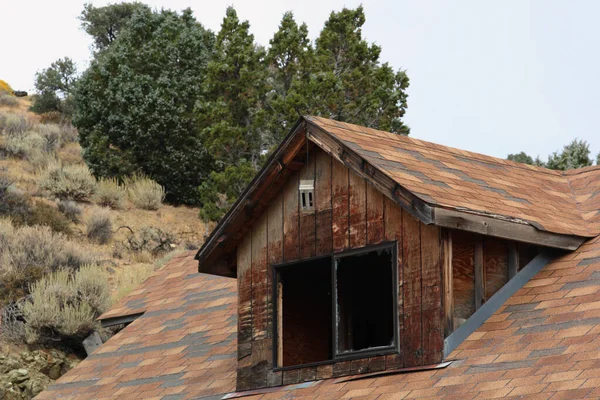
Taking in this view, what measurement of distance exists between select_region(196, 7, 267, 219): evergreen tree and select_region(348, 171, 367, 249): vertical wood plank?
65.1 feet

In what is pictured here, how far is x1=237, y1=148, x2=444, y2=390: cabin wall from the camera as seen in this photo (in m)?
9.45

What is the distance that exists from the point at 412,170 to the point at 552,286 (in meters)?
1.73

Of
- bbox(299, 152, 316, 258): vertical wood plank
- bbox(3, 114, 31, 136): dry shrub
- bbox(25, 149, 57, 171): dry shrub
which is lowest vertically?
bbox(299, 152, 316, 258): vertical wood plank

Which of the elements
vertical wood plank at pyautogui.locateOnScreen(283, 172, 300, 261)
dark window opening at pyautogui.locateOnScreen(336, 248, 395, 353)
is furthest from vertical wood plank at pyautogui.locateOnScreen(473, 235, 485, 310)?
dark window opening at pyautogui.locateOnScreen(336, 248, 395, 353)

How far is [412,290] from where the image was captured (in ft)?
31.5

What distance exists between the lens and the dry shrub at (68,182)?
34.3 metres

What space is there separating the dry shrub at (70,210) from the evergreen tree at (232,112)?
4.07 m

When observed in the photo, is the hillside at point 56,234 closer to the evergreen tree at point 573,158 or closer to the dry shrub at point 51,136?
the dry shrub at point 51,136

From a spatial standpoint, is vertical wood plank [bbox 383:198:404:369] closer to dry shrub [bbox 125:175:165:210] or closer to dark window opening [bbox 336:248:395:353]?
dark window opening [bbox 336:248:395:353]

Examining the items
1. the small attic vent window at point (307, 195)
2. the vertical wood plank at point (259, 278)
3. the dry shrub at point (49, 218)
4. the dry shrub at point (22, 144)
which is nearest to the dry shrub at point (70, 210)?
the dry shrub at point (49, 218)

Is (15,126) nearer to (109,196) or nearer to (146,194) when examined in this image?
(109,196)

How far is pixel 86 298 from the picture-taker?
2083 centimetres

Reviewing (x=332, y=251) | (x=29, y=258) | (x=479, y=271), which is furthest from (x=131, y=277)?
(x=479, y=271)

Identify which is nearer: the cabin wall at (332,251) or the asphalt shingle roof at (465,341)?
the asphalt shingle roof at (465,341)
